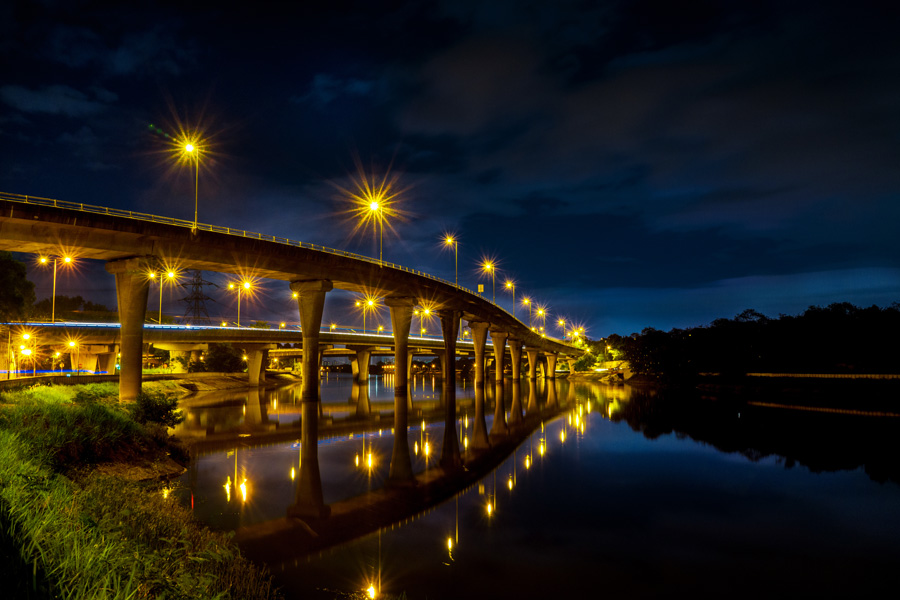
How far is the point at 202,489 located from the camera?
19.6m

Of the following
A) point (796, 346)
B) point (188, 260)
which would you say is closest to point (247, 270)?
point (188, 260)

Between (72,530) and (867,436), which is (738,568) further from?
(867,436)

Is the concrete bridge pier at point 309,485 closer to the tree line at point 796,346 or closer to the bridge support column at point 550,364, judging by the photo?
the tree line at point 796,346

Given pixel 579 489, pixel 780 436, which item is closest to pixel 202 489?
pixel 579 489

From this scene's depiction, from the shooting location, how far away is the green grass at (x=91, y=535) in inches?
290

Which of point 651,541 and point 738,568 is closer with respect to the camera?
point 738,568

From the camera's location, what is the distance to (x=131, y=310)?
1642 inches

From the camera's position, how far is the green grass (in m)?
7.36

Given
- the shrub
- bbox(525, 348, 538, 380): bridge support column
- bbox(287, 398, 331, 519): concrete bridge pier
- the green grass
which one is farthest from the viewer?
bbox(525, 348, 538, 380): bridge support column

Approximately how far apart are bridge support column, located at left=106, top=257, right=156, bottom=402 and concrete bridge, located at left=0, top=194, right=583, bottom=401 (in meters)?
0.07

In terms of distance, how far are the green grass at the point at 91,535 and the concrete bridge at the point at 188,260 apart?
24.0 m

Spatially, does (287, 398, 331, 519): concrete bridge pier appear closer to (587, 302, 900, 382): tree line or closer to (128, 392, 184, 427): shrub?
(128, 392, 184, 427): shrub

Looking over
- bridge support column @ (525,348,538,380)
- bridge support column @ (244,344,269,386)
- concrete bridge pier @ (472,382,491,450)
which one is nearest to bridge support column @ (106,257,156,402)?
concrete bridge pier @ (472,382,491,450)

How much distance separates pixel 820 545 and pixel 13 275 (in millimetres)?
100336
